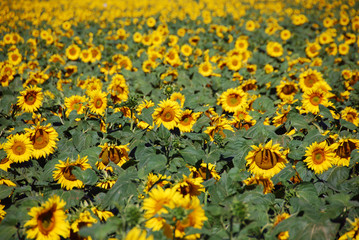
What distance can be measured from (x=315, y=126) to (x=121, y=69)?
3995 mm

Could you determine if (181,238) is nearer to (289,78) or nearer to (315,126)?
(315,126)

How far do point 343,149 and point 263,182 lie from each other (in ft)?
2.77

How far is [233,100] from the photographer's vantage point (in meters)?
3.69

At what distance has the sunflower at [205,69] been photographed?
16.7 feet

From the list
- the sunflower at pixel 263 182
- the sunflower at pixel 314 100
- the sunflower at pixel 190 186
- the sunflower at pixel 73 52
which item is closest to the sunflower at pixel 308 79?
the sunflower at pixel 314 100

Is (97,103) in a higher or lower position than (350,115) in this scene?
higher

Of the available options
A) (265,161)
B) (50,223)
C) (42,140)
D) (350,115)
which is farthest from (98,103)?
(350,115)

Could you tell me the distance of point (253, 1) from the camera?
52.7 feet

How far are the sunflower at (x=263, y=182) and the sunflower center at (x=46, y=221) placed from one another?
1665 mm

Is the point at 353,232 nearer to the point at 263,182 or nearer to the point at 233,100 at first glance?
the point at 263,182

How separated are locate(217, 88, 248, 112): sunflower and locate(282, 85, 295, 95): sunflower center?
1.06m

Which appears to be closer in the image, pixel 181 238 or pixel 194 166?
pixel 181 238

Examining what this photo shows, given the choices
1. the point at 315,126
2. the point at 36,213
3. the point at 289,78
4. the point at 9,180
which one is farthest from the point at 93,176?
the point at 289,78

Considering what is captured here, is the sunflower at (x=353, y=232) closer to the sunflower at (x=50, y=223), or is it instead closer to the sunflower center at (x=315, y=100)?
the sunflower center at (x=315, y=100)
